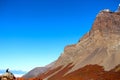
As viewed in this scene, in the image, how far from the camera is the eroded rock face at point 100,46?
149250 mm

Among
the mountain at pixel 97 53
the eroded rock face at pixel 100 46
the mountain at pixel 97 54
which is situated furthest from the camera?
the eroded rock face at pixel 100 46

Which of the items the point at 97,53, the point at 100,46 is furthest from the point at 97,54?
the point at 100,46

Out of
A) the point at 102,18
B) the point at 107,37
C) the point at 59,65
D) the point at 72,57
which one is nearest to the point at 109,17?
the point at 102,18

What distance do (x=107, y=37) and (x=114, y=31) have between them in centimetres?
609

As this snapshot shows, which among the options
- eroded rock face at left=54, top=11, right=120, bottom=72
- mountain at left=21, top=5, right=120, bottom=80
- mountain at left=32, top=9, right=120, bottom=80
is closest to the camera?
mountain at left=21, top=5, right=120, bottom=80

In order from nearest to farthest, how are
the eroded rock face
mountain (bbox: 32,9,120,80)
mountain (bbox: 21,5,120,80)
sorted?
mountain (bbox: 21,5,120,80), mountain (bbox: 32,9,120,80), the eroded rock face

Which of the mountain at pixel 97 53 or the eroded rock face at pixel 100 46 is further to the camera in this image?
the eroded rock face at pixel 100 46

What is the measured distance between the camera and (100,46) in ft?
553

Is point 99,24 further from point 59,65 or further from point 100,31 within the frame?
point 59,65

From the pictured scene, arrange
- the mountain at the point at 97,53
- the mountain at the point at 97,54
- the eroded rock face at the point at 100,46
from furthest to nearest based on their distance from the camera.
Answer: the eroded rock face at the point at 100,46 < the mountain at the point at 97,53 < the mountain at the point at 97,54

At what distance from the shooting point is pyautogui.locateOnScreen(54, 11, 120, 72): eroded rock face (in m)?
149

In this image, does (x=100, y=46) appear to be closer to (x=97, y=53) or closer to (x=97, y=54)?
(x=97, y=53)

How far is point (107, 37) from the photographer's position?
559 ft

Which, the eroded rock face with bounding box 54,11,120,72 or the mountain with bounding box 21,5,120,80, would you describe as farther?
the eroded rock face with bounding box 54,11,120,72
